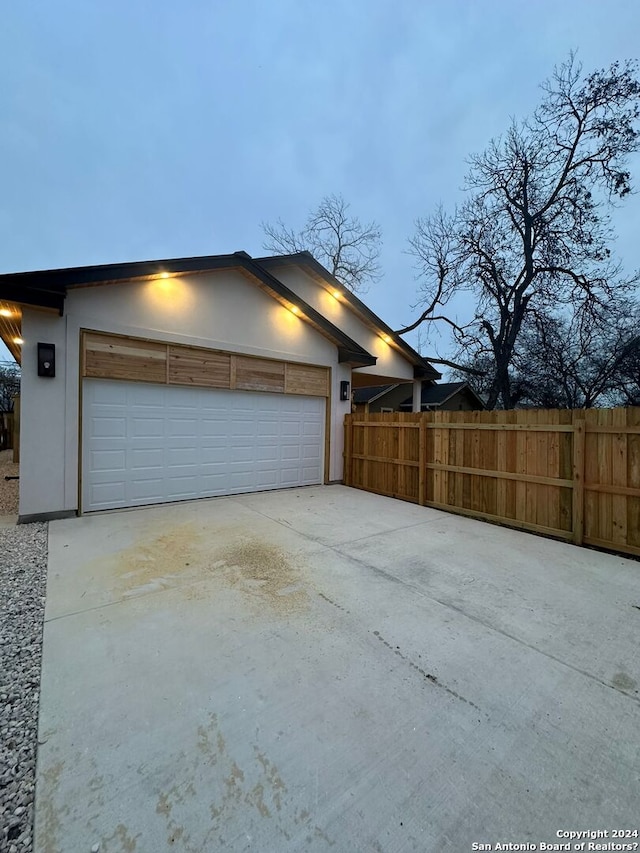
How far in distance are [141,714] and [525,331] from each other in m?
16.9

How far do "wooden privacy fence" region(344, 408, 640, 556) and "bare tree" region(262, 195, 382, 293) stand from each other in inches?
522

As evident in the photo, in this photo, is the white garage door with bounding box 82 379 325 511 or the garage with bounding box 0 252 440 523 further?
the white garage door with bounding box 82 379 325 511

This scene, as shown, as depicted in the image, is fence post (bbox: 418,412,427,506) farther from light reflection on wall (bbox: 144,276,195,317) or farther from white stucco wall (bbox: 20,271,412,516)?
light reflection on wall (bbox: 144,276,195,317)

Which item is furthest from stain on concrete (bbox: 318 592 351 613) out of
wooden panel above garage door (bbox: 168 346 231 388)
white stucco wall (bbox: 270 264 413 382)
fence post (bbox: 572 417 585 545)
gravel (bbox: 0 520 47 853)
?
white stucco wall (bbox: 270 264 413 382)

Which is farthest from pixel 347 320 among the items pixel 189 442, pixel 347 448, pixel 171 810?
pixel 171 810

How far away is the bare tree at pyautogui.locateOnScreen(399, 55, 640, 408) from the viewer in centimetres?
1172

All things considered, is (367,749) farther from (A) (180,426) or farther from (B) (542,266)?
(B) (542,266)

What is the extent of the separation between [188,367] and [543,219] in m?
14.1

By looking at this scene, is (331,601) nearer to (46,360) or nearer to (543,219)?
(46,360)

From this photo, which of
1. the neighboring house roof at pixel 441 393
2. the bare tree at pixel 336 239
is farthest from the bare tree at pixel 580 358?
the bare tree at pixel 336 239

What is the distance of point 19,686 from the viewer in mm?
2016

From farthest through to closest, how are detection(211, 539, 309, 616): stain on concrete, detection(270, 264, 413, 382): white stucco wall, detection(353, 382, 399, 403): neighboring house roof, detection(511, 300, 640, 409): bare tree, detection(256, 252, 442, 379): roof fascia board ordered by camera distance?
detection(353, 382, 399, 403): neighboring house roof
detection(511, 300, 640, 409): bare tree
detection(270, 264, 413, 382): white stucco wall
detection(256, 252, 442, 379): roof fascia board
detection(211, 539, 309, 616): stain on concrete

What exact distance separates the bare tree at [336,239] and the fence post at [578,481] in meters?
15.8

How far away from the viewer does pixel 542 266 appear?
13492 millimetres
